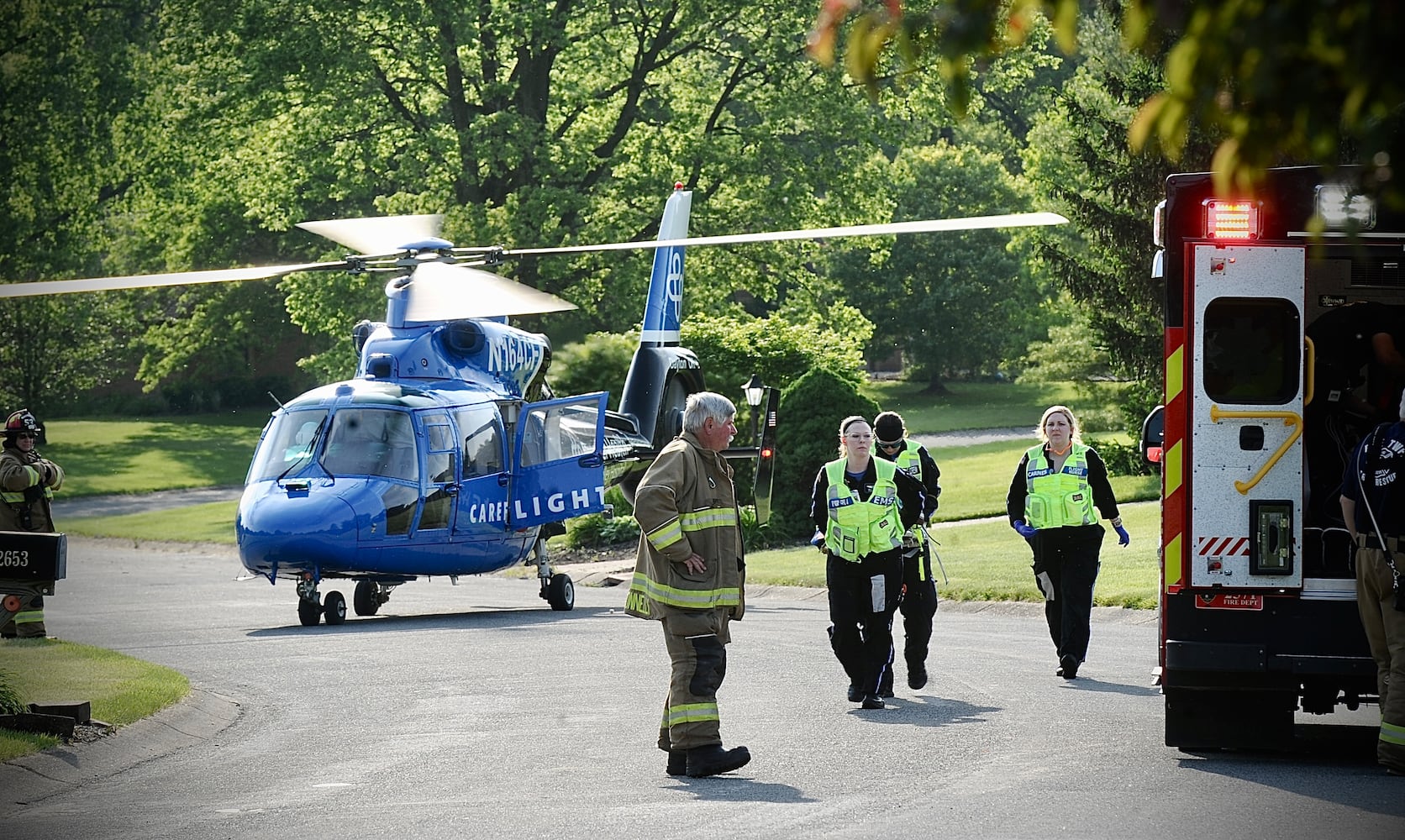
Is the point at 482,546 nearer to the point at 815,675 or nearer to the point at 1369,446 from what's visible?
the point at 815,675

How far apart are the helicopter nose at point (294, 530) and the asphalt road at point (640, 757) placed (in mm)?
1218

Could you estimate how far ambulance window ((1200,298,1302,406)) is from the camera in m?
9.29

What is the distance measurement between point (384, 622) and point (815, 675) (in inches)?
266

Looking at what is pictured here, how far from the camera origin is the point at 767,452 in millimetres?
24703

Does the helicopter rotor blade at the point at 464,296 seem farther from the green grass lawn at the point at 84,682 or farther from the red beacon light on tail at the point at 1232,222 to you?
the red beacon light on tail at the point at 1232,222

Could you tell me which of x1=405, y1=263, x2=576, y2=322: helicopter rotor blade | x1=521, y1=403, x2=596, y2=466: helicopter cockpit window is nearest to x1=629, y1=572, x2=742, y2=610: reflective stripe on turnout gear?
x1=405, y1=263, x2=576, y2=322: helicopter rotor blade

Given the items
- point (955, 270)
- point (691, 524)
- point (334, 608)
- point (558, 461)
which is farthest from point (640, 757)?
point (955, 270)

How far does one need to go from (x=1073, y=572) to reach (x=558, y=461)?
888cm

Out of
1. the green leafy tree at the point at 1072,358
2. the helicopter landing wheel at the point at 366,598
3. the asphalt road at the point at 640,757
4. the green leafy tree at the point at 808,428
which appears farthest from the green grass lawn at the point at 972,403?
the asphalt road at the point at 640,757

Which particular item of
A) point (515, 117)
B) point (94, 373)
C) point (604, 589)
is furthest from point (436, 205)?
point (94, 373)

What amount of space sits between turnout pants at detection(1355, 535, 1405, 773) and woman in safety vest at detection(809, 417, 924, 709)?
3137 mm

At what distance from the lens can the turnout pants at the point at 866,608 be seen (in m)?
→ 11.6

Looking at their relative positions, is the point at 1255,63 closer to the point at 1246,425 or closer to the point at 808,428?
the point at 1246,425

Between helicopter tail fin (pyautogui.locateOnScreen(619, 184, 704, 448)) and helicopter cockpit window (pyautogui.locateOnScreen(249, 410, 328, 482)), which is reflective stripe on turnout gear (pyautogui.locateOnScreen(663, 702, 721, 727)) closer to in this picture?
helicopter cockpit window (pyautogui.locateOnScreen(249, 410, 328, 482))
